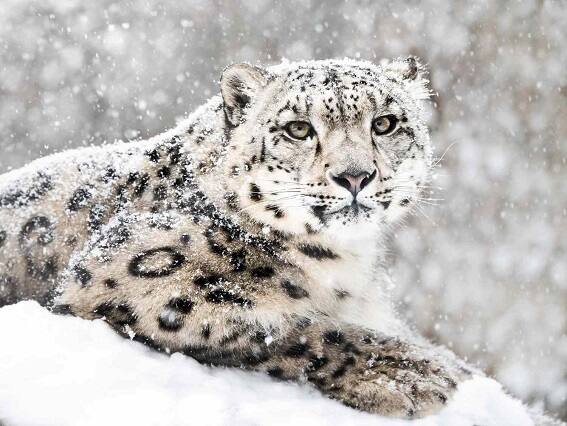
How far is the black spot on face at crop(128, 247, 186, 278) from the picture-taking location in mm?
4238

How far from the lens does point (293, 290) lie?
4477 mm

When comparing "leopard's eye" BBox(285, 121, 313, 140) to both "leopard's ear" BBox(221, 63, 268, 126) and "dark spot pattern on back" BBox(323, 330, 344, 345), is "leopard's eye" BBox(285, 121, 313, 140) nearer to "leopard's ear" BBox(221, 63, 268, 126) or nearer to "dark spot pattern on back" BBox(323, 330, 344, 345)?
"leopard's ear" BBox(221, 63, 268, 126)

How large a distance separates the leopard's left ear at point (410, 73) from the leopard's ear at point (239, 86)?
0.85 m

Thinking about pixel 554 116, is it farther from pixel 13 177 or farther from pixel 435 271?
pixel 13 177

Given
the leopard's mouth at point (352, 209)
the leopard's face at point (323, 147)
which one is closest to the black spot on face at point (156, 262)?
the leopard's face at point (323, 147)

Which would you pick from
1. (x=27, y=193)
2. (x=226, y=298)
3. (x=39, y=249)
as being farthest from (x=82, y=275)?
(x=27, y=193)

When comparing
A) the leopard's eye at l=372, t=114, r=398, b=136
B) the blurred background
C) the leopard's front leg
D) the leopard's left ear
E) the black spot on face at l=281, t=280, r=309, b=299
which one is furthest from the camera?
the blurred background

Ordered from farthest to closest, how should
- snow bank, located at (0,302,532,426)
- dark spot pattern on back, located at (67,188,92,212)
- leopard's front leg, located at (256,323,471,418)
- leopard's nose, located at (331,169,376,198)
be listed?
dark spot pattern on back, located at (67,188,92,212), leopard's nose, located at (331,169,376,198), leopard's front leg, located at (256,323,471,418), snow bank, located at (0,302,532,426)

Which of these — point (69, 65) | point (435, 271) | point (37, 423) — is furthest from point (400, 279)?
point (37, 423)

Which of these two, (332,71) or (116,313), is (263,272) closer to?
(116,313)

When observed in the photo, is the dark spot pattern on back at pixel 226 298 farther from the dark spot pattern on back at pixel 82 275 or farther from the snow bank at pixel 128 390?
the dark spot pattern on back at pixel 82 275

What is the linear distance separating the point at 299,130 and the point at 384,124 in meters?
0.51

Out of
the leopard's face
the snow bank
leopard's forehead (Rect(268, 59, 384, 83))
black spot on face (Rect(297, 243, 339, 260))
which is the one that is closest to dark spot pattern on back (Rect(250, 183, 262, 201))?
the leopard's face

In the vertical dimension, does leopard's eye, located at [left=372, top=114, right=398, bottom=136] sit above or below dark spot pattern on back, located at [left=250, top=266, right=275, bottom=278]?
above
